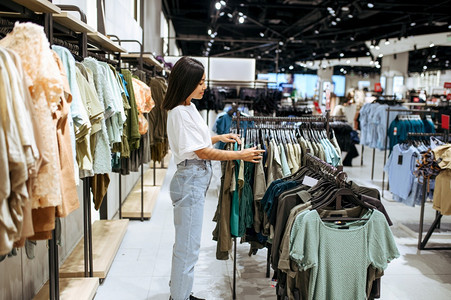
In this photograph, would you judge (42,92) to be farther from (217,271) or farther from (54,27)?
(217,271)

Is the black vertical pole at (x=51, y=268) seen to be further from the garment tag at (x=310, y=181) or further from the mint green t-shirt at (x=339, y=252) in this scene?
the garment tag at (x=310, y=181)

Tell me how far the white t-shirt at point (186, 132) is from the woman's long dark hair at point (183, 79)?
2.6 inches

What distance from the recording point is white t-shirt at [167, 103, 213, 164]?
2705 millimetres

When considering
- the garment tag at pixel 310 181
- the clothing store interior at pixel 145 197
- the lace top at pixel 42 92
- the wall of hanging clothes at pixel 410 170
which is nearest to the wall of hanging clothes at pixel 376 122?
the clothing store interior at pixel 145 197

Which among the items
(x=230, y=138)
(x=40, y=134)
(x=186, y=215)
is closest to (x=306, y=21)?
(x=230, y=138)

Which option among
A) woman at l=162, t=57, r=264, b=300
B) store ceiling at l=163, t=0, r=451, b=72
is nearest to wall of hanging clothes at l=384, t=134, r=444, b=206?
woman at l=162, t=57, r=264, b=300

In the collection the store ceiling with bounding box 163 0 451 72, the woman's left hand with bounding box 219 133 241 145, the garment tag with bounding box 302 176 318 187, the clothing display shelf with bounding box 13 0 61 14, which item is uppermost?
the store ceiling with bounding box 163 0 451 72

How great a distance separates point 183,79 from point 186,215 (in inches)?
35.5

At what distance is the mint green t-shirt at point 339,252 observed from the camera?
221 cm

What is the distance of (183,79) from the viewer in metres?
2.75

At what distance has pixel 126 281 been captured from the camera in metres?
3.61

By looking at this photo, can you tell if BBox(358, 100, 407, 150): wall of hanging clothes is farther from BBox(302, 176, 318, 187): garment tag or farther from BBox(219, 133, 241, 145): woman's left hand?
BBox(302, 176, 318, 187): garment tag

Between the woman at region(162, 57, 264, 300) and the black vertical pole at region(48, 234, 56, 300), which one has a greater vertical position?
the woman at region(162, 57, 264, 300)

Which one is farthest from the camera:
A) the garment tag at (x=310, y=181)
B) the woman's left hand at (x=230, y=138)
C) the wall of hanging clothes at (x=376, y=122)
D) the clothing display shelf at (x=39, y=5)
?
the wall of hanging clothes at (x=376, y=122)
